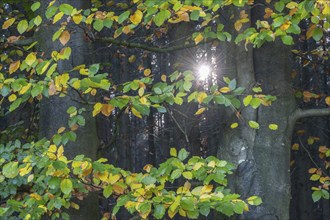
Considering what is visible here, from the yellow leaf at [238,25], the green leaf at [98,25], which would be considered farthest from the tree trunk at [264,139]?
the green leaf at [98,25]

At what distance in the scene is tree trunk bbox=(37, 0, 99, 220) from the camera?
10.3ft

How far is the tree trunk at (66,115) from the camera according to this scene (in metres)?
3.14

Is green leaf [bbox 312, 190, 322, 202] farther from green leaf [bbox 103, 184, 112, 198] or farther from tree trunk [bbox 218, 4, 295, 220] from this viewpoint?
Answer: green leaf [bbox 103, 184, 112, 198]

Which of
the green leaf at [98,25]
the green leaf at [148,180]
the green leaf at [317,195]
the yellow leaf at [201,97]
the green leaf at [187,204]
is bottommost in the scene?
the green leaf at [317,195]

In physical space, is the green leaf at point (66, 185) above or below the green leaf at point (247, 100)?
below

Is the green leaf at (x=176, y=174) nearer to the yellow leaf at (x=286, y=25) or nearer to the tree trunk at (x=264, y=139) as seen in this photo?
the yellow leaf at (x=286, y=25)

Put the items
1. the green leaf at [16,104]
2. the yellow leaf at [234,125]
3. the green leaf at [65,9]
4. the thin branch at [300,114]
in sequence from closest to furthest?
the green leaf at [65,9] → the green leaf at [16,104] → the yellow leaf at [234,125] → the thin branch at [300,114]

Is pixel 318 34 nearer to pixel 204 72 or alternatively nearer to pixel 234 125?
pixel 234 125

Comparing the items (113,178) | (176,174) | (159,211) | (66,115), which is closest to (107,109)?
(113,178)

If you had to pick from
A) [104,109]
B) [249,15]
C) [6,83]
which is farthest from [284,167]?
[6,83]

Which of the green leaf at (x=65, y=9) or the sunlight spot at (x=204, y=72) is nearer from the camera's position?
the green leaf at (x=65, y=9)

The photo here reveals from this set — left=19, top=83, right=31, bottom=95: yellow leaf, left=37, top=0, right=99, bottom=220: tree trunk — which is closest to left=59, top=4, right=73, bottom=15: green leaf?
left=19, top=83, right=31, bottom=95: yellow leaf

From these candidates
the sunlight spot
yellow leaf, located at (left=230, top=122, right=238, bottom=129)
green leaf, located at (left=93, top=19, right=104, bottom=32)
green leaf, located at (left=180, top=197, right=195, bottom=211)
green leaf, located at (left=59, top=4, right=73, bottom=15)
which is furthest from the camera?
the sunlight spot

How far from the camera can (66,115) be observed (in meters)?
3.14
